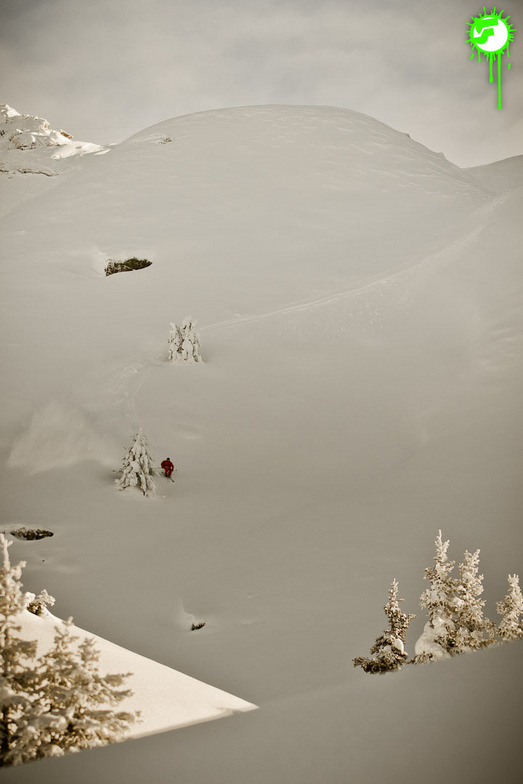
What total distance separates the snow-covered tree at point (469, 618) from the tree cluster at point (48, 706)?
12.4ft

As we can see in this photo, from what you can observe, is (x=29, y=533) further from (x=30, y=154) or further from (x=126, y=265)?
(x=30, y=154)

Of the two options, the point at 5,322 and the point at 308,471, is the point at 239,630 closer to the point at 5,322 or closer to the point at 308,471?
the point at 308,471

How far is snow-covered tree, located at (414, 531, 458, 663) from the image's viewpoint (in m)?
5.79

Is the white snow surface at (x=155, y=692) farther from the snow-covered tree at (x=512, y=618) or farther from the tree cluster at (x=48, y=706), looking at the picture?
the snow-covered tree at (x=512, y=618)

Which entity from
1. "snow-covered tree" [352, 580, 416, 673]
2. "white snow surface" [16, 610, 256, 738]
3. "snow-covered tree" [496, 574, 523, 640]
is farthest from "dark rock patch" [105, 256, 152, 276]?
"snow-covered tree" [496, 574, 523, 640]

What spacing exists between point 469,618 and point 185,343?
10.8 meters

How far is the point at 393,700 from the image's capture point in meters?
3.05

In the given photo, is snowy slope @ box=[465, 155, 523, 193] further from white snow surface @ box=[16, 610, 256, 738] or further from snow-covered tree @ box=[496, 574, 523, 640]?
white snow surface @ box=[16, 610, 256, 738]

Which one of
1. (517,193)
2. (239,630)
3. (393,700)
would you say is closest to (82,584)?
(239,630)

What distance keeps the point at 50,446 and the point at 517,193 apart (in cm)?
2224

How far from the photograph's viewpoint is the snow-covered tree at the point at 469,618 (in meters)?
5.73

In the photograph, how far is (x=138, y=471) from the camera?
1046 centimetres

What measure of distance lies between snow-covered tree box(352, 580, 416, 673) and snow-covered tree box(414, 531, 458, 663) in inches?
9.1

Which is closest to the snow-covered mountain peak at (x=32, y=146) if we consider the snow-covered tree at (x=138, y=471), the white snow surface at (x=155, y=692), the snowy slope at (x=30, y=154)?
the snowy slope at (x=30, y=154)
